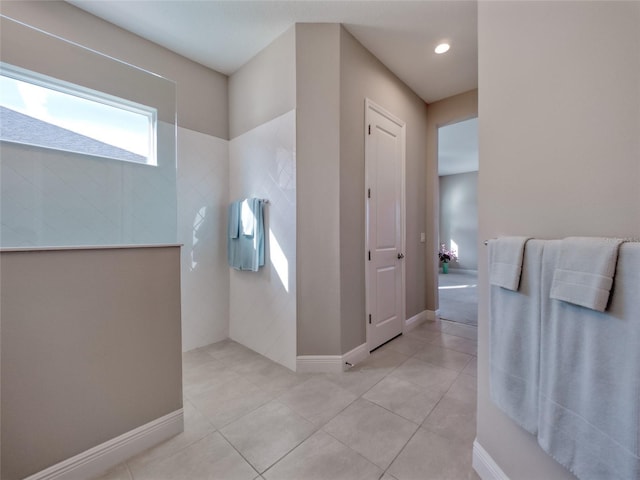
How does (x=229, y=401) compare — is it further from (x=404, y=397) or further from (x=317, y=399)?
(x=404, y=397)

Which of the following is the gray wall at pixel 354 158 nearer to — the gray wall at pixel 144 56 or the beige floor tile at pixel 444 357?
the beige floor tile at pixel 444 357

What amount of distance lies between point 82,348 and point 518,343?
6.16 feet

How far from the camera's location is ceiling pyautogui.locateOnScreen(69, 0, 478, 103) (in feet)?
6.27

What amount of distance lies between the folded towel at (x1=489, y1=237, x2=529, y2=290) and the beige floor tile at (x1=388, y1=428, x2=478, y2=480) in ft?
3.10

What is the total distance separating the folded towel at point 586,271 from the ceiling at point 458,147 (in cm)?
378

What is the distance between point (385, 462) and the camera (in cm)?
126

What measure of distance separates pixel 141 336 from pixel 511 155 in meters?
1.97

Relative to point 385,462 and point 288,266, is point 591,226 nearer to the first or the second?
point 385,462

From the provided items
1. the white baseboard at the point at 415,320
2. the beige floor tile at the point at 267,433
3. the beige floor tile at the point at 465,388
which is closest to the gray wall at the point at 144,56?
the beige floor tile at the point at 267,433

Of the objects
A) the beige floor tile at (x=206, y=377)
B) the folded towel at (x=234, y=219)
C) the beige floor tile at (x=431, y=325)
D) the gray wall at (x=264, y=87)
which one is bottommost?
the beige floor tile at (x=206, y=377)

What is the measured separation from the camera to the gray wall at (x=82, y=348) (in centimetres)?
106

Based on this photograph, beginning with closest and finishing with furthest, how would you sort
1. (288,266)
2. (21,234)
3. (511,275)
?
(511,275)
(21,234)
(288,266)

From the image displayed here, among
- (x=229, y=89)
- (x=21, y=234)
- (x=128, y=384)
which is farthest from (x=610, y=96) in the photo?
(x=229, y=89)

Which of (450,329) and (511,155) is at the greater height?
(511,155)
